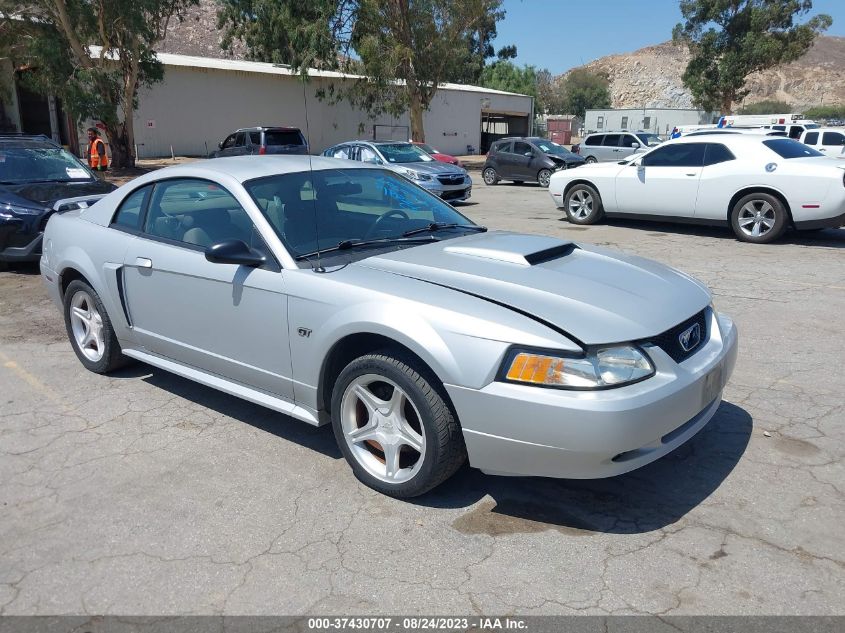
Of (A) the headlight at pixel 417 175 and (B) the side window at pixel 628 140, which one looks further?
(B) the side window at pixel 628 140

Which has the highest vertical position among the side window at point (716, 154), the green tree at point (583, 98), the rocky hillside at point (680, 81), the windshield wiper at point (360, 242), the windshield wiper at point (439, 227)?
the rocky hillside at point (680, 81)

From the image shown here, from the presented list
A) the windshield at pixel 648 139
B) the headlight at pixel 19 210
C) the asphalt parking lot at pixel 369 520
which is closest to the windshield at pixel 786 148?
the asphalt parking lot at pixel 369 520

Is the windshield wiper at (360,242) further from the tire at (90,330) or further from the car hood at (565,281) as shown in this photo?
the tire at (90,330)

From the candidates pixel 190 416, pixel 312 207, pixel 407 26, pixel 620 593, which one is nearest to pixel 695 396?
pixel 620 593

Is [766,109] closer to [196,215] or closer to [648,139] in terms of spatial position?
[648,139]

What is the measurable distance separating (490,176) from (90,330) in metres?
19.5

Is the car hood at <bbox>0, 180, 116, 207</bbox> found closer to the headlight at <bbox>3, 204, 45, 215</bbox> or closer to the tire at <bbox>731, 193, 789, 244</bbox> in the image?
the headlight at <bbox>3, 204, 45, 215</bbox>

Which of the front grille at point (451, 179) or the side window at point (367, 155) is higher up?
the side window at point (367, 155)

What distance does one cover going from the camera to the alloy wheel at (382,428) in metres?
3.34

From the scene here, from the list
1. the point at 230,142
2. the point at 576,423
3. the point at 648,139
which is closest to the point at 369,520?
the point at 576,423

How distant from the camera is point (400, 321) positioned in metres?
3.20

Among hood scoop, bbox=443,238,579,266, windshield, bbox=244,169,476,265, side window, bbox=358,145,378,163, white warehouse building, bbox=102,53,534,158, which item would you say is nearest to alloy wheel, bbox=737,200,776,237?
windshield, bbox=244,169,476,265

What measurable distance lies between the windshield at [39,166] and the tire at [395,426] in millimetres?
8116

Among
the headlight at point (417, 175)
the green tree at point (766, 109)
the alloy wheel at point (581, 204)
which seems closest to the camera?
the alloy wheel at point (581, 204)
